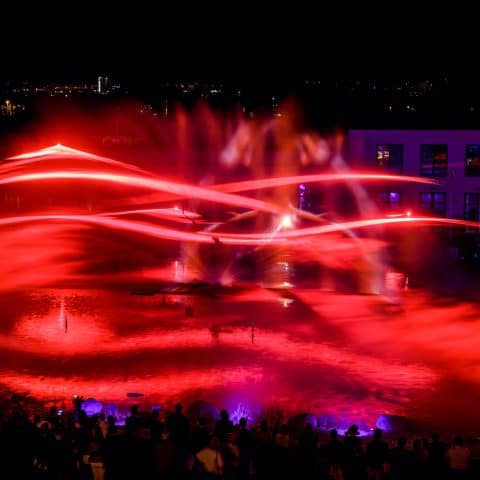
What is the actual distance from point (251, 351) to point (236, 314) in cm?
390

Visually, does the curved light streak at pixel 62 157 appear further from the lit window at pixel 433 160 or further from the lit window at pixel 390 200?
the lit window at pixel 433 160

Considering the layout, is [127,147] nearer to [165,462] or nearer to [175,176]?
[175,176]

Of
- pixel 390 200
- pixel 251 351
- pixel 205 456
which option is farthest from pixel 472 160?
pixel 205 456

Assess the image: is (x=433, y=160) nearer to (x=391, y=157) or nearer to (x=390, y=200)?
(x=391, y=157)

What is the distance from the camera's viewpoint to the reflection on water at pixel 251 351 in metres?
15.6

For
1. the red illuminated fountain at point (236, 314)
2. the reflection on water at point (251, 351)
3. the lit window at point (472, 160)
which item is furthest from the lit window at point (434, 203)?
the reflection on water at point (251, 351)

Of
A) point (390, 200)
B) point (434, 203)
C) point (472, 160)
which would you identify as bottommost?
point (434, 203)

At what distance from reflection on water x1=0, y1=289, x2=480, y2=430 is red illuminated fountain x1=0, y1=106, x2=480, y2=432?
0.18ft

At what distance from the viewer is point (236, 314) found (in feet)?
73.8

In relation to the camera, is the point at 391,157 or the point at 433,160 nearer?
the point at 433,160

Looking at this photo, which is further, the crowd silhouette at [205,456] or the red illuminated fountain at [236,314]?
the red illuminated fountain at [236,314]

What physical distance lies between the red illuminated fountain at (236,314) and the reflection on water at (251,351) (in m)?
0.05

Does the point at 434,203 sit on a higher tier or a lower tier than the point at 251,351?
higher

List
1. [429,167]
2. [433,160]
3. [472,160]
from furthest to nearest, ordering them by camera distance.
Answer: [433,160], [429,167], [472,160]
